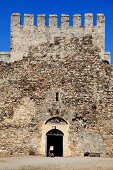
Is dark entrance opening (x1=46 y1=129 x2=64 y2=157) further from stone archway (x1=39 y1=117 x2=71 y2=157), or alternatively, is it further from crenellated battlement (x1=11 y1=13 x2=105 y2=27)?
crenellated battlement (x1=11 y1=13 x2=105 y2=27)

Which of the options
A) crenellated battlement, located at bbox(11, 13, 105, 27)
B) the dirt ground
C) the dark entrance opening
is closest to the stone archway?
the dark entrance opening

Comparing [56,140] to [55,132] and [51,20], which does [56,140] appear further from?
[51,20]

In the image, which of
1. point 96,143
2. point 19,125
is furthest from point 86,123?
point 19,125

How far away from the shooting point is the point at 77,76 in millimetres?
29844

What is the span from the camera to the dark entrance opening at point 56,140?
2978 cm

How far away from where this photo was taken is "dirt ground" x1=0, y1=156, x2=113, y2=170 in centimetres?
2314

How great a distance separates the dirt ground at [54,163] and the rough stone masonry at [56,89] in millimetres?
1693

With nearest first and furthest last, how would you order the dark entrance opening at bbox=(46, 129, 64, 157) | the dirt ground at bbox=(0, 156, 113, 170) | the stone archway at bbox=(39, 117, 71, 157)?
1. the dirt ground at bbox=(0, 156, 113, 170)
2. the stone archway at bbox=(39, 117, 71, 157)
3. the dark entrance opening at bbox=(46, 129, 64, 157)

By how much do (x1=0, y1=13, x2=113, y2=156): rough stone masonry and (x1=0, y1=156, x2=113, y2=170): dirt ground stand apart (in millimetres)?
1693

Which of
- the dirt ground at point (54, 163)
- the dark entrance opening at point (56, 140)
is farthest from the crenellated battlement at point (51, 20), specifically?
the dirt ground at point (54, 163)

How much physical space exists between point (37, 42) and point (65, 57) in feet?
5.42

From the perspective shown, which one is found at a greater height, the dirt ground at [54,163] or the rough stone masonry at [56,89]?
the rough stone masonry at [56,89]

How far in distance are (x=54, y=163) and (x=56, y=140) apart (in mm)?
6822

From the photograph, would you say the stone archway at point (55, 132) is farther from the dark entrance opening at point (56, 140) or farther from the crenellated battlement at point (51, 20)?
the crenellated battlement at point (51, 20)
